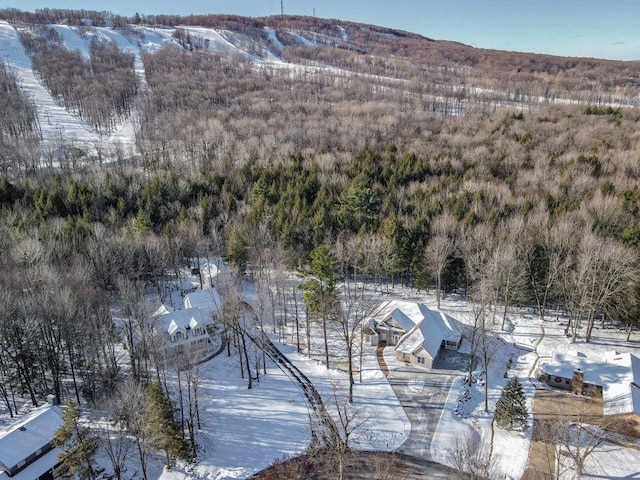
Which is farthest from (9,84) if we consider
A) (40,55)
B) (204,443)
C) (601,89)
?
(601,89)

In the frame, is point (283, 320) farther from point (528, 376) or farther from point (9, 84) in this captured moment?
point (9, 84)

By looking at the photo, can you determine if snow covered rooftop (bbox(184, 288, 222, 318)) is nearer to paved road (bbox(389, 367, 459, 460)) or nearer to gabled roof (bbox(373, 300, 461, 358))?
gabled roof (bbox(373, 300, 461, 358))

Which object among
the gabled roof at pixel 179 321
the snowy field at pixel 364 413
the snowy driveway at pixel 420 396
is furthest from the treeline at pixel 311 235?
the snowy driveway at pixel 420 396

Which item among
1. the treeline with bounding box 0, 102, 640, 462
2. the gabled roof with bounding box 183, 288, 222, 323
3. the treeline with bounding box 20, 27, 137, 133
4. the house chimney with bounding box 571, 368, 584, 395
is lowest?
the house chimney with bounding box 571, 368, 584, 395

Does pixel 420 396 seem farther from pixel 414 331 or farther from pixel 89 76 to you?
pixel 89 76

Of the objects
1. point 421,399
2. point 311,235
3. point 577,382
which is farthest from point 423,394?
point 311,235

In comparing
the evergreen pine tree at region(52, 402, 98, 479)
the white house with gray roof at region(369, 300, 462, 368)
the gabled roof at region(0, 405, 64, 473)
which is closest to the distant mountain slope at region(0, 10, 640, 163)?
the white house with gray roof at region(369, 300, 462, 368)

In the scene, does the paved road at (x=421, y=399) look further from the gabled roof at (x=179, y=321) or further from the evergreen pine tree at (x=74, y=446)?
the evergreen pine tree at (x=74, y=446)
